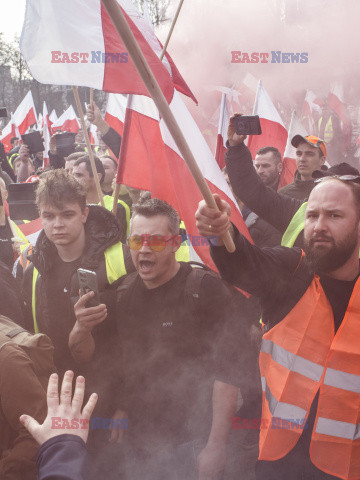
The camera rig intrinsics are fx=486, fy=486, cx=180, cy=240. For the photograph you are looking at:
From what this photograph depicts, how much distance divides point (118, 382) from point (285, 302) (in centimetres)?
101

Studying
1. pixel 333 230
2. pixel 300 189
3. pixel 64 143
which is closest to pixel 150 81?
pixel 333 230

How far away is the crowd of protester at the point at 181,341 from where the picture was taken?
5.45 ft

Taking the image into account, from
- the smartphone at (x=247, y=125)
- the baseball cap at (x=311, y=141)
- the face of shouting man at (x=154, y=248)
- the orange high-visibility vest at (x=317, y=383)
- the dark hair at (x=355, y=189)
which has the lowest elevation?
the orange high-visibility vest at (x=317, y=383)

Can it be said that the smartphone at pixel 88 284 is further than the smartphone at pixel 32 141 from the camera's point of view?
No

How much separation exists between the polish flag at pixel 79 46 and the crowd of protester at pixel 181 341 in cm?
60

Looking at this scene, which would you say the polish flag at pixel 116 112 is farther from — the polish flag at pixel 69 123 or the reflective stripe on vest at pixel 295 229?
the polish flag at pixel 69 123

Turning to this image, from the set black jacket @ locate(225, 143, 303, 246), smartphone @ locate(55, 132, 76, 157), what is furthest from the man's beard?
smartphone @ locate(55, 132, 76, 157)

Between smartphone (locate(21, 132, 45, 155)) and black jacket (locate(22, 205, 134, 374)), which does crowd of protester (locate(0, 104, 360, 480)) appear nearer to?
black jacket (locate(22, 205, 134, 374))

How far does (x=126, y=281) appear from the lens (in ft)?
8.01

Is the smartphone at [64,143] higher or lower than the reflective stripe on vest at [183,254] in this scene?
higher

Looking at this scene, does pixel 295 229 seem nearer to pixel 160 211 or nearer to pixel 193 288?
pixel 193 288

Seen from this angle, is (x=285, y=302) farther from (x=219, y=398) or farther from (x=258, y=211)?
(x=258, y=211)

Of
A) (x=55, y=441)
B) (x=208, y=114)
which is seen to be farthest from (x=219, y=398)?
(x=208, y=114)

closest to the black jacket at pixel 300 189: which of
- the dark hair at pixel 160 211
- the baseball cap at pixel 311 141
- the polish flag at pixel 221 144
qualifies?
the baseball cap at pixel 311 141
